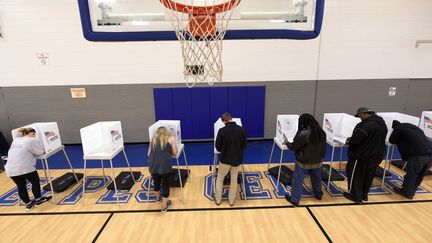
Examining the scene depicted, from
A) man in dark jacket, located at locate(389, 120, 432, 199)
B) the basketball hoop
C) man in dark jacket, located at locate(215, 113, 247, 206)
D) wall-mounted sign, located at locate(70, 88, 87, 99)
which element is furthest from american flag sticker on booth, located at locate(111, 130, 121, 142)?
man in dark jacket, located at locate(389, 120, 432, 199)

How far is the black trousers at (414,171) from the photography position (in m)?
Answer: 3.73

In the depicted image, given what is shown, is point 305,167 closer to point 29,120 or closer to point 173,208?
point 173,208

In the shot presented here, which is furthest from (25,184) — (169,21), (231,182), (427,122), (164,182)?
(427,122)

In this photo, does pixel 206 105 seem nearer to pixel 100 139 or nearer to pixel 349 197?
pixel 100 139

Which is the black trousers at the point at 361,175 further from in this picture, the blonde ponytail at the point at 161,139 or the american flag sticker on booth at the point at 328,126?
the blonde ponytail at the point at 161,139

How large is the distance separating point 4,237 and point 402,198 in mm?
6307

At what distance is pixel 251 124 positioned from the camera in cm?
676

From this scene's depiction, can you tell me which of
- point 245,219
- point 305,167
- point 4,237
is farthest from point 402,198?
point 4,237

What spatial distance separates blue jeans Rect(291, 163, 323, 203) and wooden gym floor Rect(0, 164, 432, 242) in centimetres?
17

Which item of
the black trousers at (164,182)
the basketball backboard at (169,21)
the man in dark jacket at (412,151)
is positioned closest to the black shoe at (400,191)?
the man in dark jacket at (412,151)

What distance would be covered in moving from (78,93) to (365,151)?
6.92 metres

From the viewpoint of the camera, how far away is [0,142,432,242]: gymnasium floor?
315 centimetres

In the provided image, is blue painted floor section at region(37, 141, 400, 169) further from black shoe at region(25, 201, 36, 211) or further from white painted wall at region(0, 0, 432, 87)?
white painted wall at region(0, 0, 432, 87)

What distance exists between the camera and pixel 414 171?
3.83 meters
